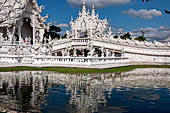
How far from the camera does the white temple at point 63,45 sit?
21.7 m

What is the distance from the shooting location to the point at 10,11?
3272 centimetres

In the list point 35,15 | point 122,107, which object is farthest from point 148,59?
point 122,107

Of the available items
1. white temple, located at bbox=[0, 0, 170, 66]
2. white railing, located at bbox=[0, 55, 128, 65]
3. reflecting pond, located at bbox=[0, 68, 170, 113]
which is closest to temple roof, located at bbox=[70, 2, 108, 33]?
white temple, located at bbox=[0, 0, 170, 66]

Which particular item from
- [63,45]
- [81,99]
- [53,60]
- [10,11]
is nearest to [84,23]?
[63,45]

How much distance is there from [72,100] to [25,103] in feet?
4.65

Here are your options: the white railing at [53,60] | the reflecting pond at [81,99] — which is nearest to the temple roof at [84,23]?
the white railing at [53,60]

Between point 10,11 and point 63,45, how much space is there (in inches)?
332

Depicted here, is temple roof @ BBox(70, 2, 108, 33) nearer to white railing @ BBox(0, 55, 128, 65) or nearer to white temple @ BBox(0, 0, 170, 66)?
white temple @ BBox(0, 0, 170, 66)

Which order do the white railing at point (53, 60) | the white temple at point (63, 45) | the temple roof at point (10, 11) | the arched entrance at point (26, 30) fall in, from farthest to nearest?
the arched entrance at point (26, 30) → the temple roof at point (10, 11) → the white temple at point (63, 45) → the white railing at point (53, 60)

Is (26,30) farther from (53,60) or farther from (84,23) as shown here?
(53,60)

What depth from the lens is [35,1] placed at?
3700 cm

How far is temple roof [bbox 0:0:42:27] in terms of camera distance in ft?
105

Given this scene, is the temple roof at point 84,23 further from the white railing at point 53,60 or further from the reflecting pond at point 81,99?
the reflecting pond at point 81,99

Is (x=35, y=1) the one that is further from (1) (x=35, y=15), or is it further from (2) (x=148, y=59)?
(2) (x=148, y=59)
